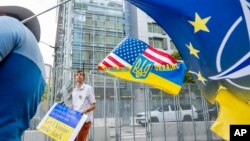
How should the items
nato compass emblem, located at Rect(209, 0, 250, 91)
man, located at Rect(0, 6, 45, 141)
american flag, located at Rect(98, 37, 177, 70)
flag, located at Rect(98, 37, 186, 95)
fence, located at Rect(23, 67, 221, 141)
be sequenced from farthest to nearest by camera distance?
1. fence, located at Rect(23, 67, 221, 141)
2. american flag, located at Rect(98, 37, 177, 70)
3. flag, located at Rect(98, 37, 186, 95)
4. nato compass emblem, located at Rect(209, 0, 250, 91)
5. man, located at Rect(0, 6, 45, 141)

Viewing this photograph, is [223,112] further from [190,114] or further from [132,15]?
[132,15]

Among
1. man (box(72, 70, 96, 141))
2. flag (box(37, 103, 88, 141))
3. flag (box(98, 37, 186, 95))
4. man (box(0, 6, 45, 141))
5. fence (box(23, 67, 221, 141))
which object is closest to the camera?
man (box(0, 6, 45, 141))

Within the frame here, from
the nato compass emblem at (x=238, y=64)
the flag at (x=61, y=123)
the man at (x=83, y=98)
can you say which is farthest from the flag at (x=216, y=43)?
the man at (x=83, y=98)

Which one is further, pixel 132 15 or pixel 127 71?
pixel 132 15

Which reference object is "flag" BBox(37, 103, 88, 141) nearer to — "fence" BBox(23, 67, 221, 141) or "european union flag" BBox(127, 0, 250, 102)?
"european union flag" BBox(127, 0, 250, 102)

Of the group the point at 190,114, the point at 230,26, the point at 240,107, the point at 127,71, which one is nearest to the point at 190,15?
the point at 230,26

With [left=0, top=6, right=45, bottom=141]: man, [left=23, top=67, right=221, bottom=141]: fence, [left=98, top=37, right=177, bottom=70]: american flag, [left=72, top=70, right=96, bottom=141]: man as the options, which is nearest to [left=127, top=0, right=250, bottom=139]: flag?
[left=0, top=6, right=45, bottom=141]: man

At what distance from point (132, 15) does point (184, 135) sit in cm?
3447

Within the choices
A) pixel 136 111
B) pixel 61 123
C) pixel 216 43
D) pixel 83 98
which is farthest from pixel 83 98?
pixel 216 43

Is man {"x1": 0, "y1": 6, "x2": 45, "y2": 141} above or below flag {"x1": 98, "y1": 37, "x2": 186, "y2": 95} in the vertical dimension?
below

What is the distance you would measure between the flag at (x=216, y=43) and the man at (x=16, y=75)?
1.52 metres

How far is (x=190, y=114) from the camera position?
1013 cm

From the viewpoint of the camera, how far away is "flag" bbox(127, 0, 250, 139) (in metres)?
2.52

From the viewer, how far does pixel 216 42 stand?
2.57 metres
